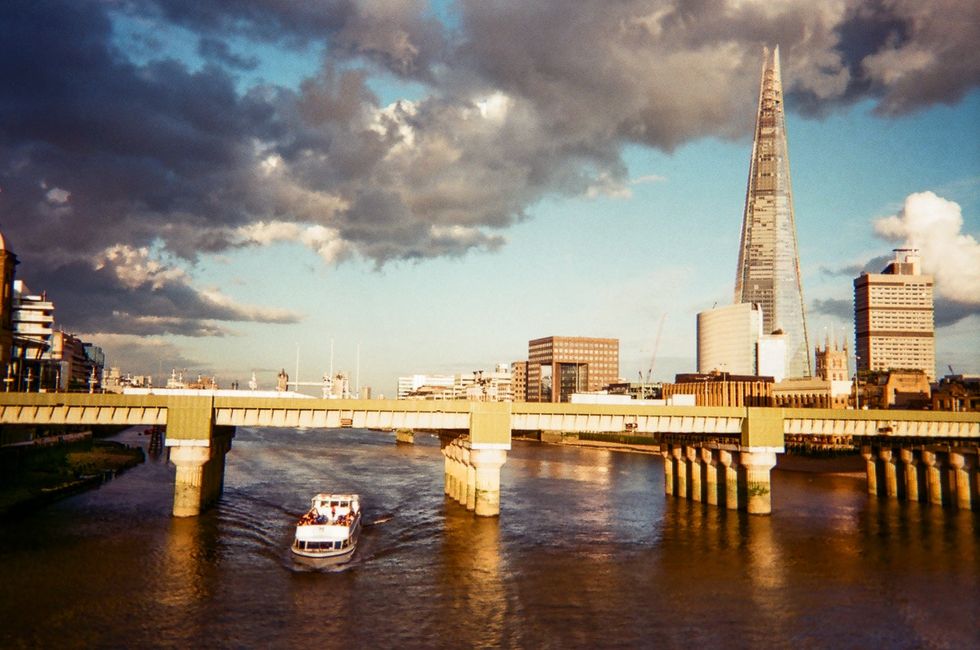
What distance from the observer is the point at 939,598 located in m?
53.7

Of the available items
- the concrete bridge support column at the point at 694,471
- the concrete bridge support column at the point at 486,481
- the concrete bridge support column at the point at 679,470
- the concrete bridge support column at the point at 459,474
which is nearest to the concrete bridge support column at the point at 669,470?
the concrete bridge support column at the point at 679,470

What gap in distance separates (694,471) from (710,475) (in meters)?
3.90

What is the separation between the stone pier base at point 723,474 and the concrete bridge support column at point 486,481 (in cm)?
2968

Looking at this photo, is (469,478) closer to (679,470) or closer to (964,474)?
(679,470)

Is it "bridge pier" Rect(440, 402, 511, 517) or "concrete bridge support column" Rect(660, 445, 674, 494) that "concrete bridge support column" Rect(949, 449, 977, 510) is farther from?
"bridge pier" Rect(440, 402, 511, 517)

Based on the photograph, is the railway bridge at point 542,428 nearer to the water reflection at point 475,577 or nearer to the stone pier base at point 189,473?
the stone pier base at point 189,473

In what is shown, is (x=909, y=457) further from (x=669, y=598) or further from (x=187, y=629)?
(x=187, y=629)

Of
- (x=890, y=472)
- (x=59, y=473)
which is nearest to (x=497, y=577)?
(x=890, y=472)

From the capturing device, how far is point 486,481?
81438 millimetres

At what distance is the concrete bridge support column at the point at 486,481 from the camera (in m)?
80.9

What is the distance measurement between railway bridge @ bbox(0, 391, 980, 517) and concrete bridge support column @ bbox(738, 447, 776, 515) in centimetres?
11

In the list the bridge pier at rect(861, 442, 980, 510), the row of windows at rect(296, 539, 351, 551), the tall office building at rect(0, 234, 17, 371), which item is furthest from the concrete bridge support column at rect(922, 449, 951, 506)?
the tall office building at rect(0, 234, 17, 371)

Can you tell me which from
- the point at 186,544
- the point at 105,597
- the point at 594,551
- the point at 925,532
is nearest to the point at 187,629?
the point at 105,597

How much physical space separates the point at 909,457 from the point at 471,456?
6488cm
